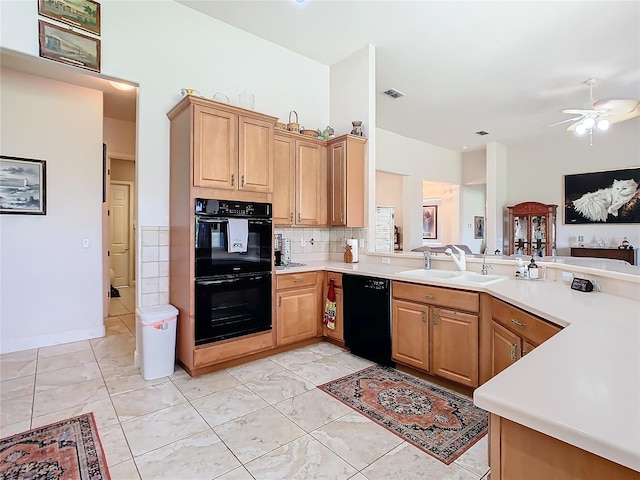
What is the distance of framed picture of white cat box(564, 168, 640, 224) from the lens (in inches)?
241

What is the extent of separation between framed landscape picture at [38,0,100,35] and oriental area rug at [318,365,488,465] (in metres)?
3.60

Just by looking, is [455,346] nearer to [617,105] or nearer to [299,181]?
[299,181]

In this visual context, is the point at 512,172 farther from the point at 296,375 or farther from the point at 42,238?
the point at 42,238

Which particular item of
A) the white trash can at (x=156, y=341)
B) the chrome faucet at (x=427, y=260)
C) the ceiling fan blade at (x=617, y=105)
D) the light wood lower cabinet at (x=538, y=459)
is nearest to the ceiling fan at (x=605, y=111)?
the ceiling fan blade at (x=617, y=105)

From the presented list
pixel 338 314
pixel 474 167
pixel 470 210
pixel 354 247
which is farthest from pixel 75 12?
pixel 470 210

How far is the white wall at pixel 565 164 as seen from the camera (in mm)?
6203

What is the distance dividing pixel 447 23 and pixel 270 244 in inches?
115

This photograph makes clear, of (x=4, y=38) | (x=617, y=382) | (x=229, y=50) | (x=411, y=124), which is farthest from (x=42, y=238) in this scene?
(x=411, y=124)

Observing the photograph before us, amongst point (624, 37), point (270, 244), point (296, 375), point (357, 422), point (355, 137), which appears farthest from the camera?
point (355, 137)

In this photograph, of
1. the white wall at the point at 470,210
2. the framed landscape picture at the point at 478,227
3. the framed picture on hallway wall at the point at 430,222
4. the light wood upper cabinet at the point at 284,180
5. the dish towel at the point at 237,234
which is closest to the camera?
the dish towel at the point at 237,234

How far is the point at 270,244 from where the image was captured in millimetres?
3297

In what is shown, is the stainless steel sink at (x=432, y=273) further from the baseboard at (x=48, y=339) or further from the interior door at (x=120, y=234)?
the interior door at (x=120, y=234)

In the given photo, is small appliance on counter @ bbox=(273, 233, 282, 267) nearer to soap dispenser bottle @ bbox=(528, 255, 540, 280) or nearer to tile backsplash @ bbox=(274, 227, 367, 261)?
tile backsplash @ bbox=(274, 227, 367, 261)

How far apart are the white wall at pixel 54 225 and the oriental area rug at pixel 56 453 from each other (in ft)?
6.78
